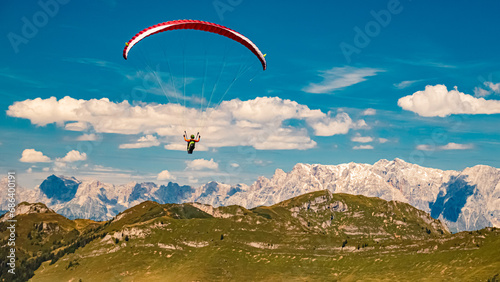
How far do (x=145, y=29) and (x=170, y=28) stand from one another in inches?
180

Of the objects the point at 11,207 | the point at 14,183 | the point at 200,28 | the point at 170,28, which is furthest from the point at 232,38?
the point at 11,207

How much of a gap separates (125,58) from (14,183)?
5543 cm

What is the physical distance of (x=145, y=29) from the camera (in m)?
87.6

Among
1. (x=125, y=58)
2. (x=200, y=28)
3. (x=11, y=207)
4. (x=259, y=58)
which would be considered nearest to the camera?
(x=125, y=58)

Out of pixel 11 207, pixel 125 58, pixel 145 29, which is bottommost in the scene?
pixel 11 207

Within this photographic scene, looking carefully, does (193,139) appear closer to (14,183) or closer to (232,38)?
(232,38)

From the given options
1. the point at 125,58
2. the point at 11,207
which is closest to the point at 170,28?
the point at 125,58

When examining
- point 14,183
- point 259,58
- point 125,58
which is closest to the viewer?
point 125,58

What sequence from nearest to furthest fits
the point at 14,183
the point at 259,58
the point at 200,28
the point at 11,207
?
the point at 200,28 < the point at 259,58 < the point at 14,183 < the point at 11,207

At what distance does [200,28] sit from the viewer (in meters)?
91.9

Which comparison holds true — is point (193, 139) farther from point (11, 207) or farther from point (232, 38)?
point (11, 207)

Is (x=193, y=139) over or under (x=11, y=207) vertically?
over

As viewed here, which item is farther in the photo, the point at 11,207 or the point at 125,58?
the point at 11,207

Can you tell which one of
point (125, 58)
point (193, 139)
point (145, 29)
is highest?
point (145, 29)
